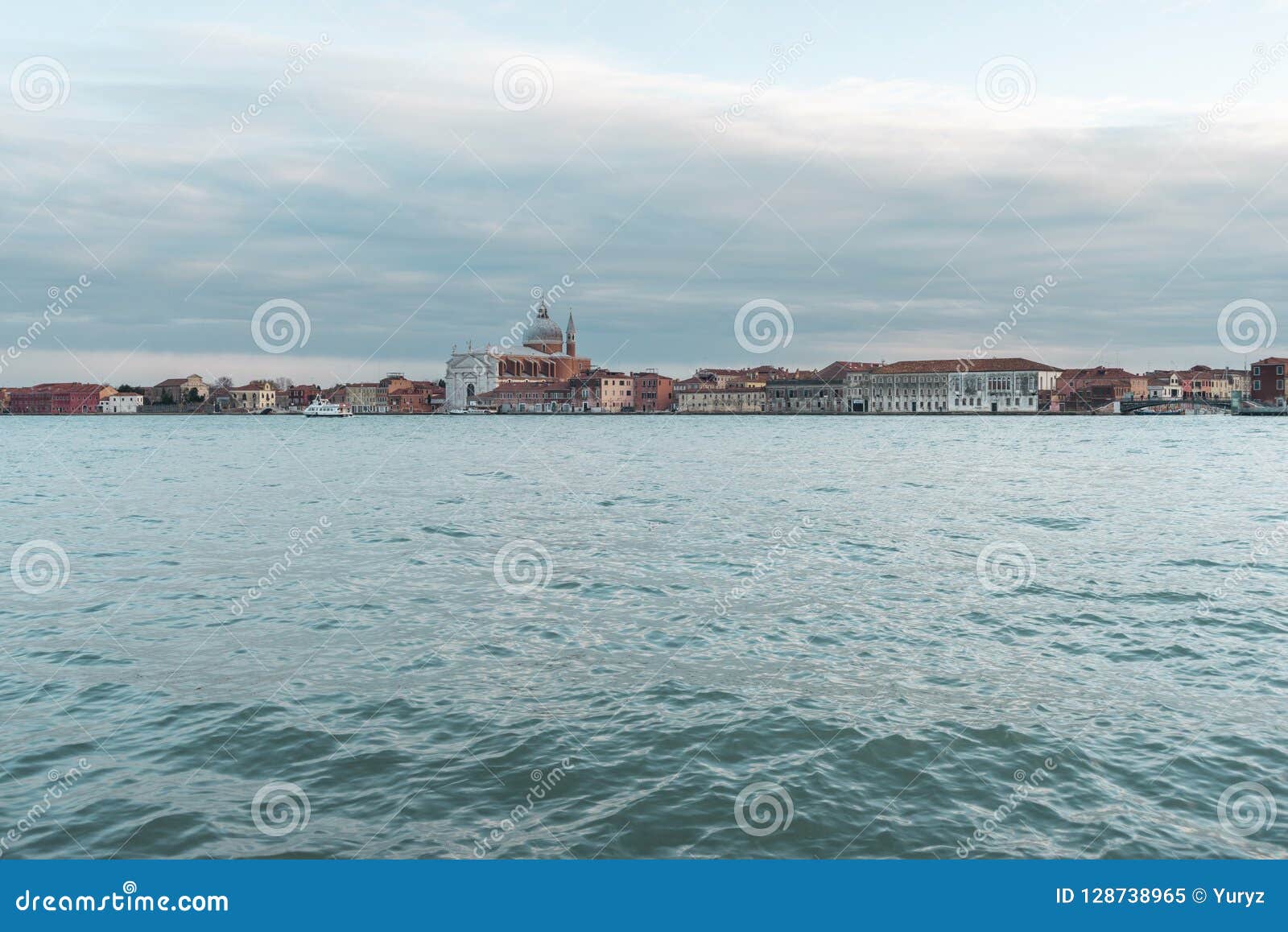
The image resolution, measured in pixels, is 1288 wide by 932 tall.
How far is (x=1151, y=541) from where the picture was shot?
1599 cm

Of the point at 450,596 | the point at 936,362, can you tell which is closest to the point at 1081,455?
the point at 450,596

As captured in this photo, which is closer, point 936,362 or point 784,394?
point 936,362

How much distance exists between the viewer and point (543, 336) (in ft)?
537

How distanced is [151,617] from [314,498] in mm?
15343

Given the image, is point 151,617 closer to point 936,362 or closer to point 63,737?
point 63,737

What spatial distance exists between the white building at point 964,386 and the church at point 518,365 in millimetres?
54261

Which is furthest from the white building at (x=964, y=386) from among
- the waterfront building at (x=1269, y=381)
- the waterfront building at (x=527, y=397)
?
the waterfront building at (x=527, y=397)
